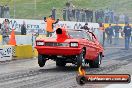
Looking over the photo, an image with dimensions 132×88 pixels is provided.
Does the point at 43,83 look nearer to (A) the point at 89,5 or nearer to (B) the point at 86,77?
(B) the point at 86,77

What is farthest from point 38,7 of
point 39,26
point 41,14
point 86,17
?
point 39,26

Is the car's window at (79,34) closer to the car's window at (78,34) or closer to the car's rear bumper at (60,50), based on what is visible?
the car's window at (78,34)

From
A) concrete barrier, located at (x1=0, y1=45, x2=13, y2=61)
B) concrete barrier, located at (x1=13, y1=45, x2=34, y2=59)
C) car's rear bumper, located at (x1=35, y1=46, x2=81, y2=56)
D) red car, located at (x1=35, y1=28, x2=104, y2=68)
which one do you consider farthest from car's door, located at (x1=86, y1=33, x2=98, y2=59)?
concrete barrier, located at (x1=13, y1=45, x2=34, y2=59)

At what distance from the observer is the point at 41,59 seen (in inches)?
603

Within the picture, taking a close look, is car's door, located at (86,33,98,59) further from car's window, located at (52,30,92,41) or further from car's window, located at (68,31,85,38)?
car's window, located at (68,31,85,38)

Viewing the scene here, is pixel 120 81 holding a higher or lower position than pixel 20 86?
higher

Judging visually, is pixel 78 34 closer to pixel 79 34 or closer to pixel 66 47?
pixel 79 34

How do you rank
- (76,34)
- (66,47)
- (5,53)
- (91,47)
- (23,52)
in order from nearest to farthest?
(66,47) → (76,34) → (91,47) → (5,53) → (23,52)

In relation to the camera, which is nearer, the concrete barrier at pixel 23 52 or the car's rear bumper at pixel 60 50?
the car's rear bumper at pixel 60 50

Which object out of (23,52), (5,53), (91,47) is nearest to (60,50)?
(91,47)

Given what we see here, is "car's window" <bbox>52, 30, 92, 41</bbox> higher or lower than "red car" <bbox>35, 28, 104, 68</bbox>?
higher

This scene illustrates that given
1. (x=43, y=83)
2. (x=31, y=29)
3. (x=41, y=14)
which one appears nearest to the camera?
(x=43, y=83)

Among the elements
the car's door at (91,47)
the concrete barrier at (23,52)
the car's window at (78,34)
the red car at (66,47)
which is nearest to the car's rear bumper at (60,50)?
the red car at (66,47)

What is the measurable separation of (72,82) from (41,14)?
35615 millimetres
